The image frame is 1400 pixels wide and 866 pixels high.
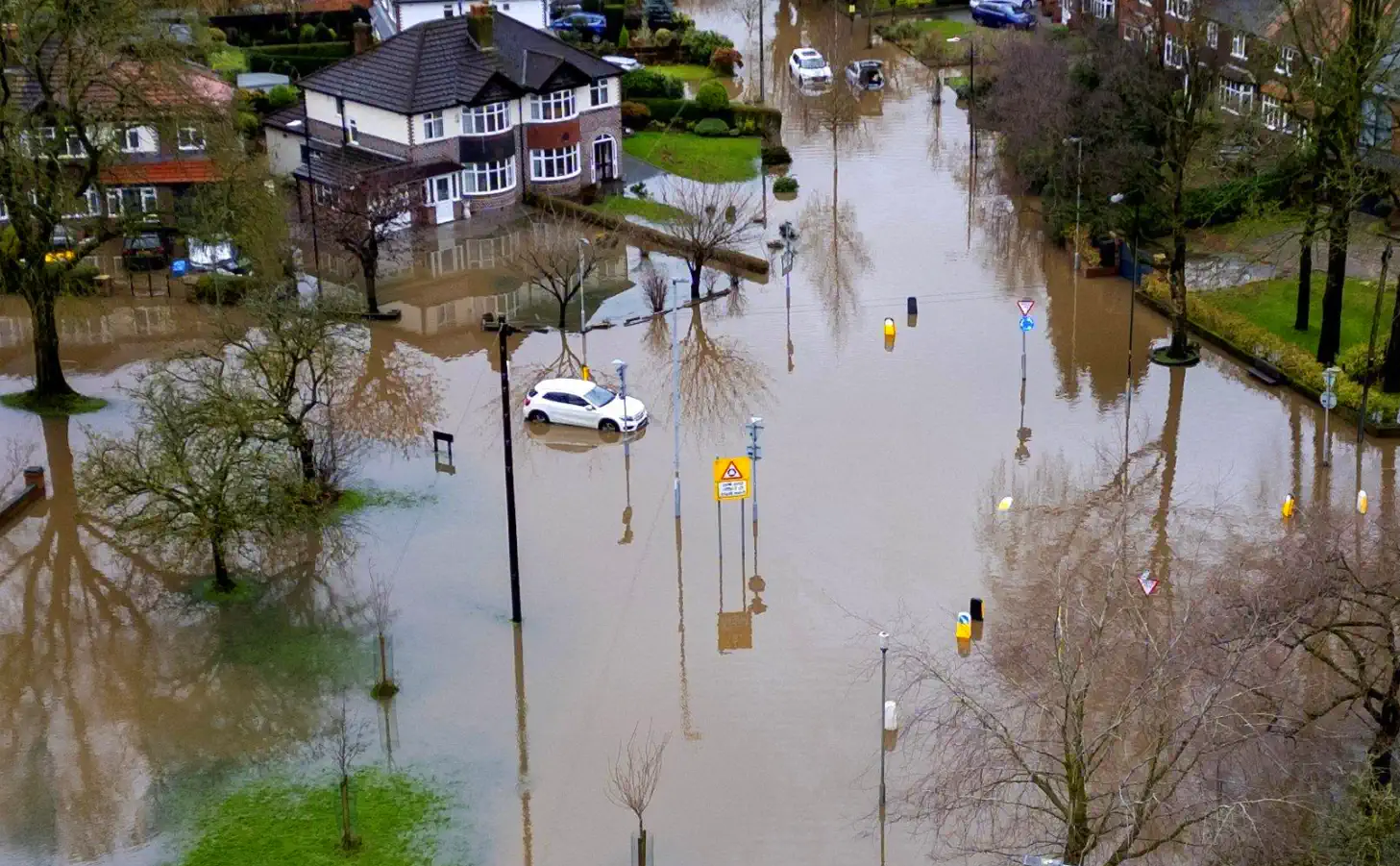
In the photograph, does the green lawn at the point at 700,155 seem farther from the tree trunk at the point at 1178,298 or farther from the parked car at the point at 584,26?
the tree trunk at the point at 1178,298

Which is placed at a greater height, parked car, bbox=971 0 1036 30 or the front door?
parked car, bbox=971 0 1036 30

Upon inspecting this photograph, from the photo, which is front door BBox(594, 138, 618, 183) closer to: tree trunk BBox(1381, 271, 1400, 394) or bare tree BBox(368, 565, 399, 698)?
tree trunk BBox(1381, 271, 1400, 394)

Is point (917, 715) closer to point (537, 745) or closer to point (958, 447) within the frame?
point (537, 745)

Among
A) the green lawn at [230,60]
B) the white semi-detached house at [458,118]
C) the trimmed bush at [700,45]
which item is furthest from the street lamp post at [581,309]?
the trimmed bush at [700,45]

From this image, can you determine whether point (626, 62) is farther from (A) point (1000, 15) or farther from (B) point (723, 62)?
(A) point (1000, 15)

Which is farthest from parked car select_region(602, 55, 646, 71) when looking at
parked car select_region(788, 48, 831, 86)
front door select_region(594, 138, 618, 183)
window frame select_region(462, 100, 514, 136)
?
window frame select_region(462, 100, 514, 136)

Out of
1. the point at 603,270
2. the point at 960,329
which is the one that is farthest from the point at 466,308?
the point at 960,329
